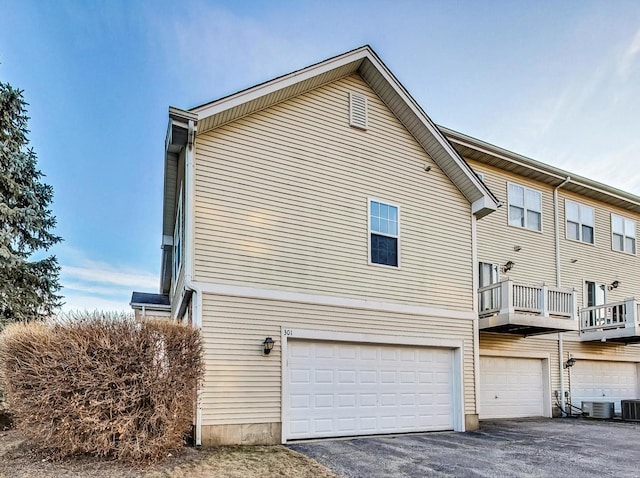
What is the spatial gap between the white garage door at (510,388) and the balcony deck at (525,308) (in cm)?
169

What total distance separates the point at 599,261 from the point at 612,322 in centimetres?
288

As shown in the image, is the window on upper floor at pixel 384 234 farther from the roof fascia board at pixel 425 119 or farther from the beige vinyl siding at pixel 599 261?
the beige vinyl siding at pixel 599 261

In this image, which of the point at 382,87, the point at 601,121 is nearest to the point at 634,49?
the point at 601,121

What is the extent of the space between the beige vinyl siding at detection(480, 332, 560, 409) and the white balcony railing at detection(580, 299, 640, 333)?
1.27 m

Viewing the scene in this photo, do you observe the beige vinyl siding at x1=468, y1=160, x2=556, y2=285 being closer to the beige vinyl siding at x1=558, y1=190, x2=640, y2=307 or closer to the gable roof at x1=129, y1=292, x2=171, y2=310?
the beige vinyl siding at x1=558, y1=190, x2=640, y2=307

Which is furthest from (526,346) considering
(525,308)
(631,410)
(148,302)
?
(148,302)

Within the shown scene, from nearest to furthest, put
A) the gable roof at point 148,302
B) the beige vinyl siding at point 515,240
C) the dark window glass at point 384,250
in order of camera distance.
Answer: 1. the dark window glass at point 384,250
2. the gable roof at point 148,302
3. the beige vinyl siding at point 515,240

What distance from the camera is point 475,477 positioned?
6.63 metres

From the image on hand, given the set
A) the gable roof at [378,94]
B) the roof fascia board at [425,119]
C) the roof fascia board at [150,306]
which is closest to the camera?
the gable roof at [378,94]

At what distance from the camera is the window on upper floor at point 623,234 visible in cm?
1773

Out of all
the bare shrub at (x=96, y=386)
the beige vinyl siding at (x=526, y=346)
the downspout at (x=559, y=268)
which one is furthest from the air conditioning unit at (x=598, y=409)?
the bare shrub at (x=96, y=386)

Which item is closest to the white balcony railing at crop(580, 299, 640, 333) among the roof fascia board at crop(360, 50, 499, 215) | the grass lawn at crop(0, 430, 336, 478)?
the roof fascia board at crop(360, 50, 499, 215)

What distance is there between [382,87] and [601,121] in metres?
10.3

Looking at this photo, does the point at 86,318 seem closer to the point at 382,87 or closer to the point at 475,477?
the point at 475,477
